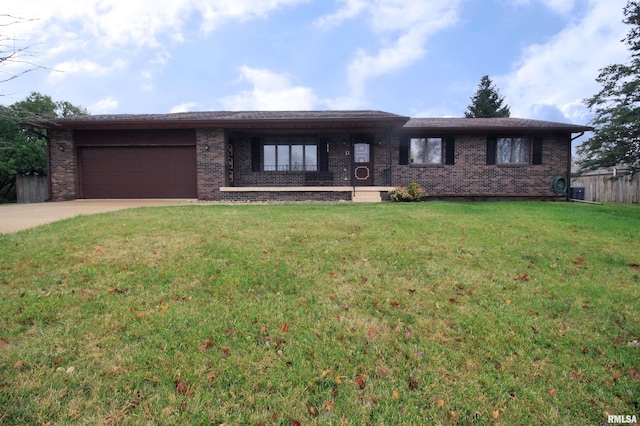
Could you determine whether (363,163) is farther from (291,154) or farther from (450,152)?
(450,152)

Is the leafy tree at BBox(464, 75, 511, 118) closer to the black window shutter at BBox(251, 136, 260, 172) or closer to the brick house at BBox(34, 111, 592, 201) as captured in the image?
the brick house at BBox(34, 111, 592, 201)

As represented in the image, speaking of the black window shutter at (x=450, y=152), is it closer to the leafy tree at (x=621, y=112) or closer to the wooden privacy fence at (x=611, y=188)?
the leafy tree at (x=621, y=112)

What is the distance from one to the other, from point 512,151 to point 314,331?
14035 millimetres

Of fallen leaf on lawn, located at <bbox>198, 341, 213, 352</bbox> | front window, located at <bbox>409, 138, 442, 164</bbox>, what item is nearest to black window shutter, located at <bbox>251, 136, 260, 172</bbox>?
front window, located at <bbox>409, 138, 442, 164</bbox>

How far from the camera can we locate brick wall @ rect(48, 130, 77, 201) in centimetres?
1321

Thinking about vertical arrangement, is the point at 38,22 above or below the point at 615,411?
above

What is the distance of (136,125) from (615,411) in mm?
14552

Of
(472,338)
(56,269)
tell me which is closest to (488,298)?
(472,338)

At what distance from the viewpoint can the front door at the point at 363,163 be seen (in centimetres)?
1370

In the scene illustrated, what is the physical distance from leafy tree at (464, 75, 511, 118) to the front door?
71.8ft

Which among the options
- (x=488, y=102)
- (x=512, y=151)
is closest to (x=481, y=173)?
(x=512, y=151)

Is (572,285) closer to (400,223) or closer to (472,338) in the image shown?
(472,338)

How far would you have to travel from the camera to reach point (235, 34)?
1341 cm

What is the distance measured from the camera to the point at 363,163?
539 inches
